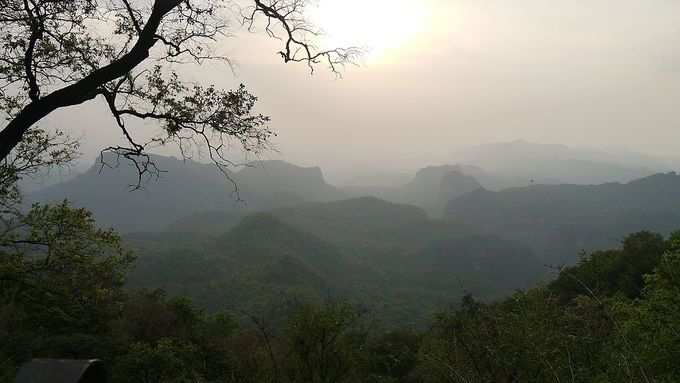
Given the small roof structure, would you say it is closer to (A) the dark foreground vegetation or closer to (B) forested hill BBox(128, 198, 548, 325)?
(A) the dark foreground vegetation

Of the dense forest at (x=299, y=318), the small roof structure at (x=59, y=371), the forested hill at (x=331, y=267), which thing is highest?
the small roof structure at (x=59, y=371)

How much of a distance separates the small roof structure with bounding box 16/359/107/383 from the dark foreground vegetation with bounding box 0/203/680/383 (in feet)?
4.88

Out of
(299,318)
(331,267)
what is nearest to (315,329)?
(299,318)

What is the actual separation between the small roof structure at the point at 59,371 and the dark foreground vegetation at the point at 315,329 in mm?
1487

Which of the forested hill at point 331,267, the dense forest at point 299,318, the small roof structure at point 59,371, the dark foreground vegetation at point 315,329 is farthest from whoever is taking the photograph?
the forested hill at point 331,267

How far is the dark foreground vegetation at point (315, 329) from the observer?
5656mm

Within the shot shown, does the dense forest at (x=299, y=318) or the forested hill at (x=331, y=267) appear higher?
the dense forest at (x=299, y=318)

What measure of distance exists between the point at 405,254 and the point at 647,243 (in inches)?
5357

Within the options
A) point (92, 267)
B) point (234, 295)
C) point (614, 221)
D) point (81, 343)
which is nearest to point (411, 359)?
point (81, 343)

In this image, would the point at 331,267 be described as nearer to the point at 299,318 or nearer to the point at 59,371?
the point at 299,318

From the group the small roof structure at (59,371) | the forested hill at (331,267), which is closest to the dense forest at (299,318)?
the forested hill at (331,267)

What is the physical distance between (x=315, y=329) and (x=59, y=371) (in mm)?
16018

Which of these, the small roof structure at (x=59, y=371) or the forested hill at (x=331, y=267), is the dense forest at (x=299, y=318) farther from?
the small roof structure at (x=59, y=371)

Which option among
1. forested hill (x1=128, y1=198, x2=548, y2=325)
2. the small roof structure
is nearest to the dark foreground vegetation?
the small roof structure
